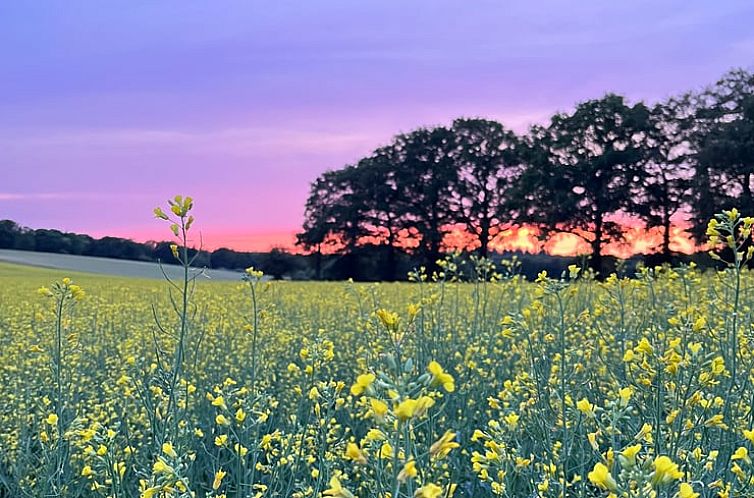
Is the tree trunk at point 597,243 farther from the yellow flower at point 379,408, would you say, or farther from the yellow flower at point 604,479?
the yellow flower at point 379,408

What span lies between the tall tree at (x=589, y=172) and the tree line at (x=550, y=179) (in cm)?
5

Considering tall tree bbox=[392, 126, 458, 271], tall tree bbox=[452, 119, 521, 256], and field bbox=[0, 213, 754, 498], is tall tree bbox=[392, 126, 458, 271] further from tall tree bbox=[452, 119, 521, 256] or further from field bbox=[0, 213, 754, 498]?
field bbox=[0, 213, 754, 498]

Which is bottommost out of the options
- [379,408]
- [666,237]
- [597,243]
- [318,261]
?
[379,408]

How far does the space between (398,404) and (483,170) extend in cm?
4035

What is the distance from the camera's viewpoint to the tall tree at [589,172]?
33688mm

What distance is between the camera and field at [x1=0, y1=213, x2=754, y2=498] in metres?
2.25

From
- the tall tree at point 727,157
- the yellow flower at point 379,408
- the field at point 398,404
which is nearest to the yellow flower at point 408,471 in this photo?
the field at point 398,404

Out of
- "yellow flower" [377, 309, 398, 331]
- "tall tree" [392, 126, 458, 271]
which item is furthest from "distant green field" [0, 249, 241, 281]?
"yellow flower" [377, 309, 398, 331]

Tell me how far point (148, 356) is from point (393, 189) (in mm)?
34645

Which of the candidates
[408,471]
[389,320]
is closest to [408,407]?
[408,471]

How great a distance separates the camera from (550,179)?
3456cm

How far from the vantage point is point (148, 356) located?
7145mm

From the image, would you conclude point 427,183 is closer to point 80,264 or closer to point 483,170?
point 483,170

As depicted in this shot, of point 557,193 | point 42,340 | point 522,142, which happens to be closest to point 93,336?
point 42,340
